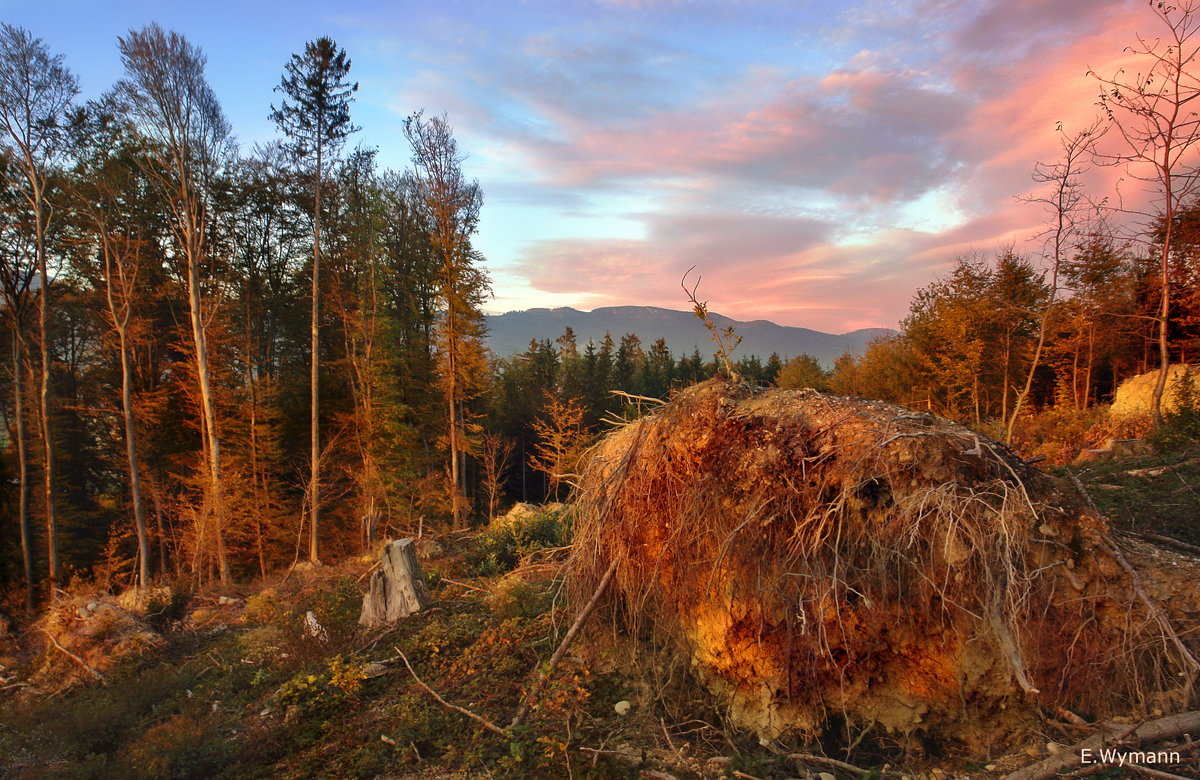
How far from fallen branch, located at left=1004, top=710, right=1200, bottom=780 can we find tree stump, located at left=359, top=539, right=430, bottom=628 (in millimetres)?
6098

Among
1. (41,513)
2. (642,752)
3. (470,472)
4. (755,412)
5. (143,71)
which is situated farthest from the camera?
(470,472)

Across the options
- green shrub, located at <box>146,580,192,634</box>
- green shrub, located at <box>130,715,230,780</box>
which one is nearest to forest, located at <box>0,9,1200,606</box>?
green shrub, located at <box>146,580,192,634</box>

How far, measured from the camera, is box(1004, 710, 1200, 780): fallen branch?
2.91m

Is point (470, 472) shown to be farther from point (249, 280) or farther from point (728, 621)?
point (728, 621)

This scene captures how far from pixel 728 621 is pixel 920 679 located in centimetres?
123

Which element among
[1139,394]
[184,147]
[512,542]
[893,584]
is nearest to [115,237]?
[184,147]

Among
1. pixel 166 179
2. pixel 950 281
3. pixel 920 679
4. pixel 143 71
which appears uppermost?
pixel 143 71

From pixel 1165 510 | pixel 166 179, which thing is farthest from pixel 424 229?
pixel 1165 510

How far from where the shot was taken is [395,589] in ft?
23.0

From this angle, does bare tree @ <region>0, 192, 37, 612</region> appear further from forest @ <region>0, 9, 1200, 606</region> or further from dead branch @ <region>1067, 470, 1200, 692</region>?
dead branch @ <region>1067, 470, 1200, 692</region>

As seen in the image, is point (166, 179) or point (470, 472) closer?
point (166, 179)

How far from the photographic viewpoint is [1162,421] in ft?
28.8

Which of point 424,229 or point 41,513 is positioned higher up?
point 424,229

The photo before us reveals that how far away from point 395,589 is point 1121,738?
22.4 ft
